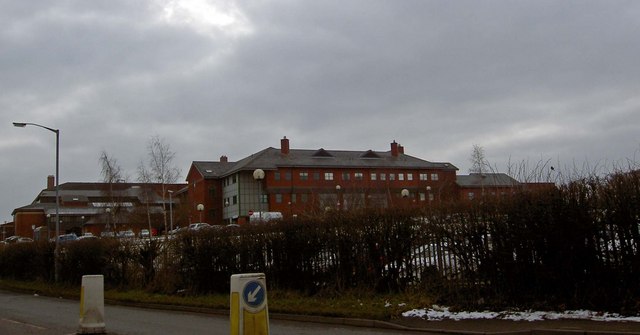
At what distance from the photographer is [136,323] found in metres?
13.5

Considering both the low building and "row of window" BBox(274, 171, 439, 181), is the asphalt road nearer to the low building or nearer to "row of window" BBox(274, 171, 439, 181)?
the low building

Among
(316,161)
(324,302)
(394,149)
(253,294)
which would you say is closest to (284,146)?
(316,161)

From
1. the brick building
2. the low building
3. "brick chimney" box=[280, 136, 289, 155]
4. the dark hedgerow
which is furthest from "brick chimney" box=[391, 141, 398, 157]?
the dark hedgerow

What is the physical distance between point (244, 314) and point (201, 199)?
83.2 metres

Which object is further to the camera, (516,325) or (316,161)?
(316,161)

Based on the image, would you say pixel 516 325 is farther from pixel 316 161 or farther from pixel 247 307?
pixel 316 161

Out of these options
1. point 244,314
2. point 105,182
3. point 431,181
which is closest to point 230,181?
point 105,182

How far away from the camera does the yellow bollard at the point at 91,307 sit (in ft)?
36.0

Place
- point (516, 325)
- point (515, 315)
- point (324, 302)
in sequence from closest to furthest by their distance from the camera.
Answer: point (516, 325), point (515, 315), point (324, 302)

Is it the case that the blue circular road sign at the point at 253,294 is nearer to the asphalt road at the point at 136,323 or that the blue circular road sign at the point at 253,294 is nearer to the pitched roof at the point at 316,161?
the asphalt road at the point at 136,323

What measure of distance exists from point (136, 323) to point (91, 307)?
2.71m

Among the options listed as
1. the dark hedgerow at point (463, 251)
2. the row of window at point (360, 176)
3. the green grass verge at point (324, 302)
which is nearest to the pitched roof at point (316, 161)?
the row of window at point (360, 176)

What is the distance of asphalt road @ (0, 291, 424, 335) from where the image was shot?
11.9 metres

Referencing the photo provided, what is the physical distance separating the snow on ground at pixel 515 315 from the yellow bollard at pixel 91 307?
6.26 meters
